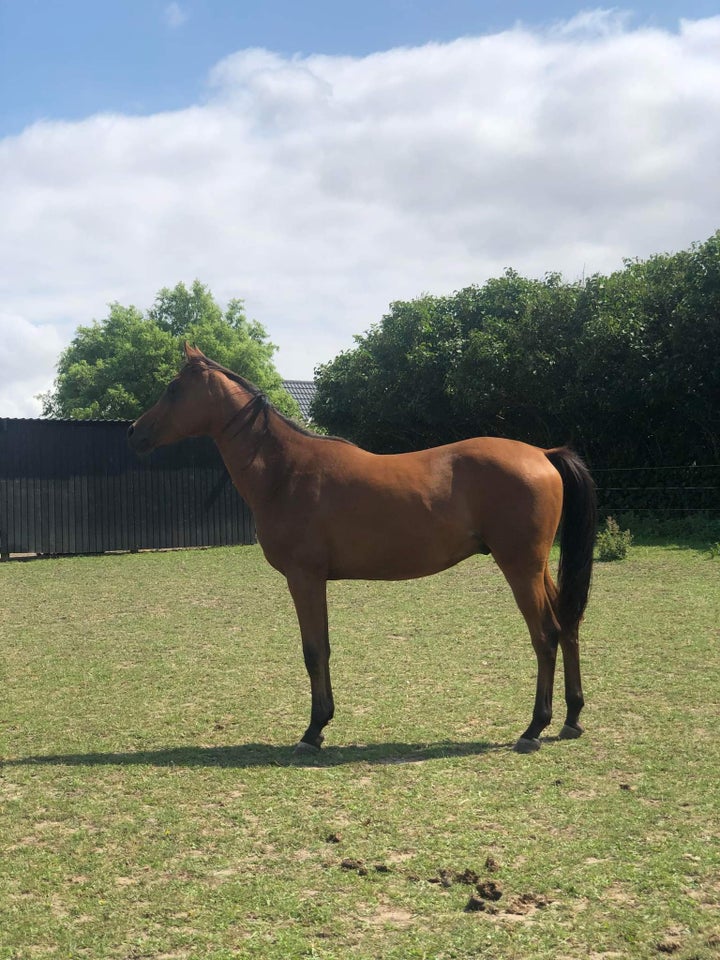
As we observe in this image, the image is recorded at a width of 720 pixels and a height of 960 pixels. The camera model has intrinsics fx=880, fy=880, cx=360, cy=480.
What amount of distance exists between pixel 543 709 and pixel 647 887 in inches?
71.4

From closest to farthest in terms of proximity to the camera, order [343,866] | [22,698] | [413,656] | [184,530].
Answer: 1. [343,866]
2. [22,698]
3. [413,656]
4. [184,530]

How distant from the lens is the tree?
1542 inches

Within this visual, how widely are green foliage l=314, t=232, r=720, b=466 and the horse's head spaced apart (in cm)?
1175

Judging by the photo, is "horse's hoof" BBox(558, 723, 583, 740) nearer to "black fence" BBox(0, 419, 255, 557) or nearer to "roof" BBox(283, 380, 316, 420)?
"black fence" BBox(0, 419, 255, 557)

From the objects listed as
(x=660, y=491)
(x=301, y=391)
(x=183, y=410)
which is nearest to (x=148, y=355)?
(x=301, y=391)

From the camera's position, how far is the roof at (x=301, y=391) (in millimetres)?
45188

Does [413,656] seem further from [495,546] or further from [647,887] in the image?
[647,887]

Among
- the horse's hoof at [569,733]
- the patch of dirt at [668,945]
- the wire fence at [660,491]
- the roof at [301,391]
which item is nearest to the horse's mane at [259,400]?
the horse's hoof at [569,733]

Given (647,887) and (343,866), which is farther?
(343,866)

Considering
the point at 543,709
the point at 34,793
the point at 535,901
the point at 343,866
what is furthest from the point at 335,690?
the point at 535,901

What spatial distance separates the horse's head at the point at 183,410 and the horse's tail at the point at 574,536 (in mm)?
2128

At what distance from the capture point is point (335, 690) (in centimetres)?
629

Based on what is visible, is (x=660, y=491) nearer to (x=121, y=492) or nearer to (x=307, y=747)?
(x=121, y=492)

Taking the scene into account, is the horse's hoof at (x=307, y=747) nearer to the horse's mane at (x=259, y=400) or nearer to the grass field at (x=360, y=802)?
the grass field at (x=360, y=802)
